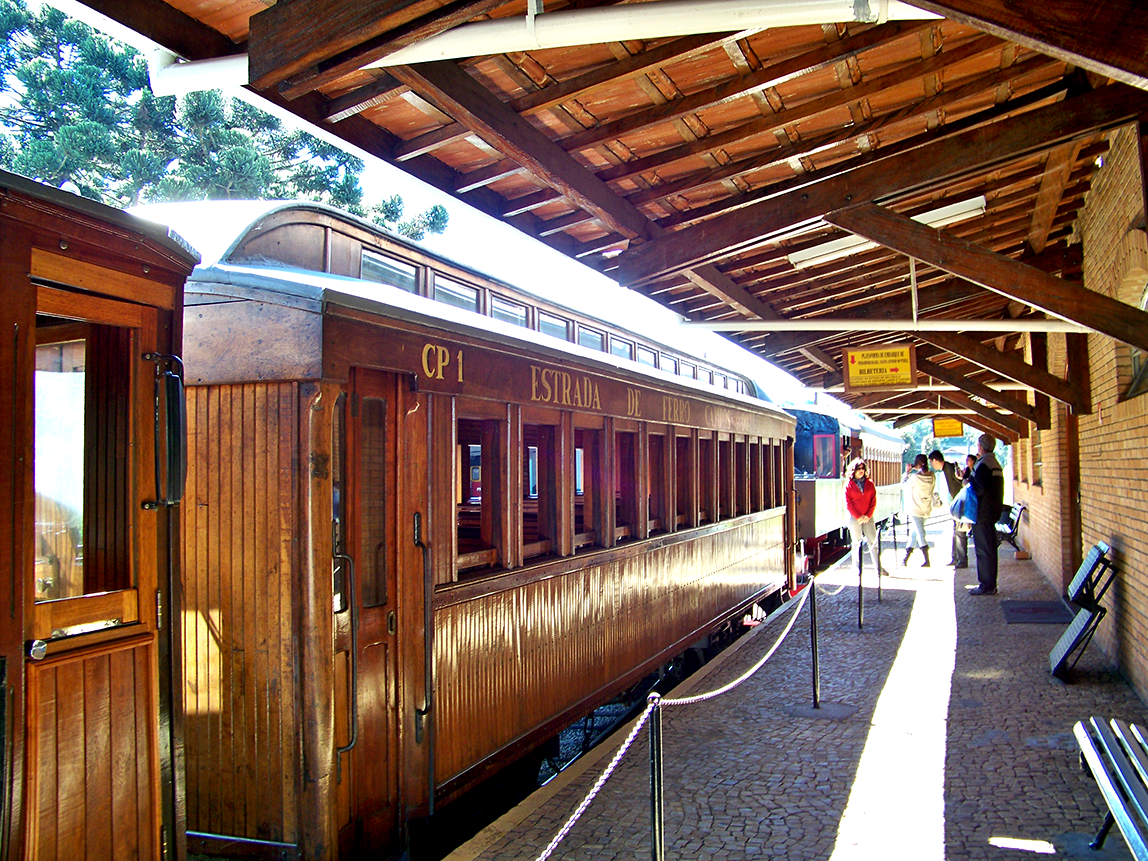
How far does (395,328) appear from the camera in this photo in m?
3.88

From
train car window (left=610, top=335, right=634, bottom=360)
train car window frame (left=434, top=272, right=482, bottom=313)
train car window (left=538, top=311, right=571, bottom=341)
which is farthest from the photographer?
train car window (left=610, top=335, right=634, bottom=360)

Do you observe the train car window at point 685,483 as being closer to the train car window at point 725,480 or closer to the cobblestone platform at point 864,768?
the train car window at point 725,480

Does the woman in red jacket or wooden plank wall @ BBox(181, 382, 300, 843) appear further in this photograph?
the woman in red jacket

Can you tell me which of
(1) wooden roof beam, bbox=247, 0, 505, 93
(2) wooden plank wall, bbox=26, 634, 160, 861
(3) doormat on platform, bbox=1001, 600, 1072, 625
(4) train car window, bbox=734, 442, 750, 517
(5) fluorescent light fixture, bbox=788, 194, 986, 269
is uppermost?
(5) fluorescent light fixture, bbox=788, 194, 986, 269

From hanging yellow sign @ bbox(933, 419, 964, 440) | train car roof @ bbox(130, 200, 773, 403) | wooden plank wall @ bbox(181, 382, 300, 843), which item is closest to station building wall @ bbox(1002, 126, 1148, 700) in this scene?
train car roof @ bbox(130, 200, 773, 403)

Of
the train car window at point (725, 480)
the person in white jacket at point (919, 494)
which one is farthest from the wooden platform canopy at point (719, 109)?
the person in white jacket at point (919, 494)

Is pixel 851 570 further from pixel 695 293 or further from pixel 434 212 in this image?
pixel 434 212

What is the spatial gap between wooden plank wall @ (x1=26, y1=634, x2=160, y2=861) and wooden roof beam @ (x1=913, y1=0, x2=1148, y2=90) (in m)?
3.19

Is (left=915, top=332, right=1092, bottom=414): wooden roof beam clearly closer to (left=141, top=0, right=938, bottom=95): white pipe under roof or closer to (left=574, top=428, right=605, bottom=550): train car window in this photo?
(left=574, top=428, right=605, bottom=550): train car window

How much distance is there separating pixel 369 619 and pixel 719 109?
3.28 m

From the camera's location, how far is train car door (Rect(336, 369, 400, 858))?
3.66 m

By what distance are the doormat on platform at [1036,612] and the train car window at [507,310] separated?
667 cm

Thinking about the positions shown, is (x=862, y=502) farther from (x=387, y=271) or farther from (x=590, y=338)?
(x=387, y=271)

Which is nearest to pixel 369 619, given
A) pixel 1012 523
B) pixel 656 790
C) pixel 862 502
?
pixel 656 790
